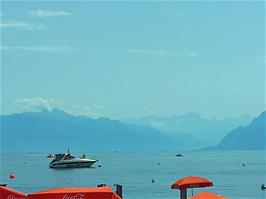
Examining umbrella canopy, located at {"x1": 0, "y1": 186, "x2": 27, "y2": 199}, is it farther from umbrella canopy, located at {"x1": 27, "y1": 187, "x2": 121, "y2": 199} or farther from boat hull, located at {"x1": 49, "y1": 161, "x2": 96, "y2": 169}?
boat hull, located at {"x1": 49, "y1": 161, "x2": 96, "y2": 169}

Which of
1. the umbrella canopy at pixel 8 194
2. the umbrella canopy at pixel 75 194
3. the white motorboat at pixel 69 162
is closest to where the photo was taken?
the umbrella canopy at pixel 75 194

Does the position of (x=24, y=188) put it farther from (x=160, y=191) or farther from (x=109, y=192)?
(x=109, y=192)

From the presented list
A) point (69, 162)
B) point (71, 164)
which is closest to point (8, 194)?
point (71, 164)

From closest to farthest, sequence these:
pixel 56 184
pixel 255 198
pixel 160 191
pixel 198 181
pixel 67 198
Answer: pixel 67 198 < pixel 198 181 < pixel 255 198 < pixel 160 191 < pixel 56 184

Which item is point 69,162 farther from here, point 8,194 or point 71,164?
point 8,194

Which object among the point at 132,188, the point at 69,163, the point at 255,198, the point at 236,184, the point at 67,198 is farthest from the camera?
the point at 69,163

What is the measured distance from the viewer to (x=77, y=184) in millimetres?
91562

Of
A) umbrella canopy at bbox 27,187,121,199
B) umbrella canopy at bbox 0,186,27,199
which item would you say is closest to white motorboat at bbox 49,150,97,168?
umbrella canopy at bbox 0,186,27,199

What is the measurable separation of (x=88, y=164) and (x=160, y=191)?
59204 millimetres

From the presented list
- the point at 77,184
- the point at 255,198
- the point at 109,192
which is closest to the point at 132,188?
the point at 77,184

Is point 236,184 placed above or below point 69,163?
below

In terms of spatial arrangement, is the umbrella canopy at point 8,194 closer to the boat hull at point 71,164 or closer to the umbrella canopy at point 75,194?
the umbrella canopy at point 75,194

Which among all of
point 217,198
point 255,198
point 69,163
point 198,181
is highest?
point 69,163

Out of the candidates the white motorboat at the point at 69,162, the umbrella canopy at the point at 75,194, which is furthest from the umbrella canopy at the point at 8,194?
the white motorboat at the point at 69,162
